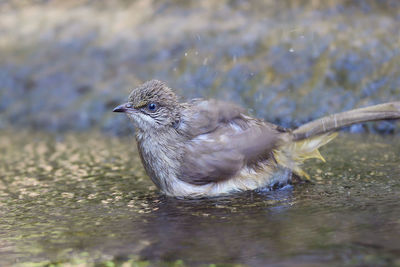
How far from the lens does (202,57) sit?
8672 mm

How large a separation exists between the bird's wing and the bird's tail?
0.45 ft

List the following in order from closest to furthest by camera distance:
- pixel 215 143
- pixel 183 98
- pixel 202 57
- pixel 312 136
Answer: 1. pixel 215 143
2. pixel 312 136
3. pixel 183 98
4. pixel 202 57

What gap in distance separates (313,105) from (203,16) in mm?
2845

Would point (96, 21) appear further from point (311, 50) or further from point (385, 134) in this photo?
point (385, 134)

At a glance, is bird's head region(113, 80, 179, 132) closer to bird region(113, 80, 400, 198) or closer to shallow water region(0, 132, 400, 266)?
bird region(113, 80, 400, 198)

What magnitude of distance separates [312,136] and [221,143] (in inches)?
32.0

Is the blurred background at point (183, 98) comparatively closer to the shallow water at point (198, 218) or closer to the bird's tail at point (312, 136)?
the shallow water at point (198, 218)

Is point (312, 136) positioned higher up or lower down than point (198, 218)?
higher up

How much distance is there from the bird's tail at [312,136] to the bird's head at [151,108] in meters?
0.96

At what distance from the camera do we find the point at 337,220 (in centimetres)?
347

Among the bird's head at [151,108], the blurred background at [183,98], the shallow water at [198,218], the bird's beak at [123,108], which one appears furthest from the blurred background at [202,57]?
the bird's beak at [123,108]

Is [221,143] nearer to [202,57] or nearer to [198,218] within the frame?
[198,218]

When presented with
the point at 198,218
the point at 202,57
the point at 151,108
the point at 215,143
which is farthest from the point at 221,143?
the point at 202,57

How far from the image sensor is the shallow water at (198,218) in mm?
3006
